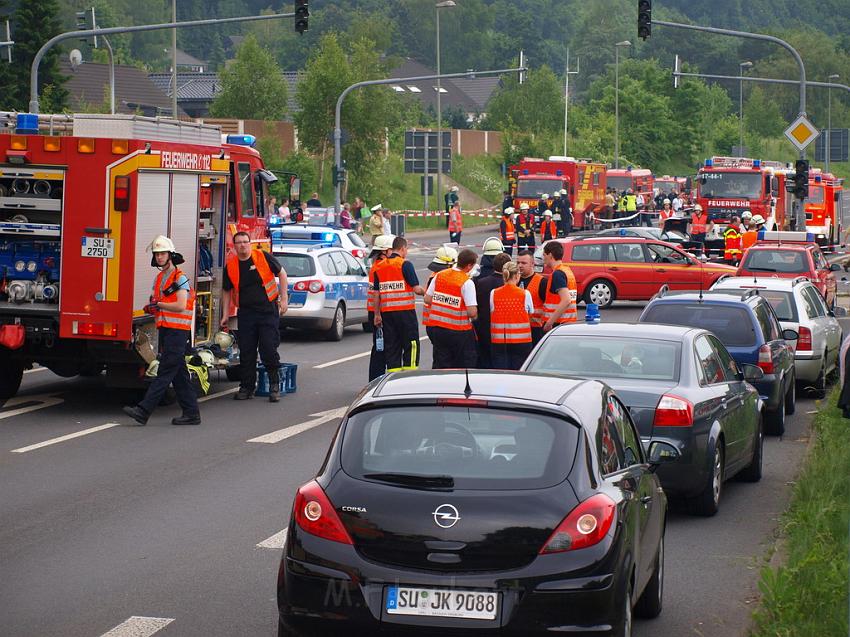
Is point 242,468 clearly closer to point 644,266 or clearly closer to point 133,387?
point 133,387

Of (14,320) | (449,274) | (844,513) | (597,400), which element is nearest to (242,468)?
(449,274)

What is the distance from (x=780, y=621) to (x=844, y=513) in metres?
2.37

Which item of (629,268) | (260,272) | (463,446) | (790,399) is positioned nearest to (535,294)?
(260,272)

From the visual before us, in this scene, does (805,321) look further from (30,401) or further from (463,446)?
(463,446)

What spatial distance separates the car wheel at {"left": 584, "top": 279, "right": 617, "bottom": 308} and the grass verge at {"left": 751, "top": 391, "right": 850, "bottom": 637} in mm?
19062

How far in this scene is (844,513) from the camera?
9328 mm

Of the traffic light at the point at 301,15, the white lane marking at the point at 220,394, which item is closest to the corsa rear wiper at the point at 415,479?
the white lane marking at the point at 220,394

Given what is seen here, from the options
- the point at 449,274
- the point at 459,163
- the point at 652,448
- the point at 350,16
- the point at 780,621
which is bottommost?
the point at 780,621

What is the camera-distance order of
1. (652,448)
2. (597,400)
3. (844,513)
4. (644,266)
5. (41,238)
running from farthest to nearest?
(644,266) → (41,238) → (844,513) → (652,448) → (597,400)

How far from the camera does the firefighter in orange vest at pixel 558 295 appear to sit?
1500 centimetres

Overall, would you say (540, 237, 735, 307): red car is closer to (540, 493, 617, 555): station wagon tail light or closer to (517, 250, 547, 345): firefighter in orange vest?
(517, 250, 547, 345): firefighter in orange vest

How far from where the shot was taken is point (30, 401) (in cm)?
1622

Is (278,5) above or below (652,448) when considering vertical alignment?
above

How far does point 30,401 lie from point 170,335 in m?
2.80
